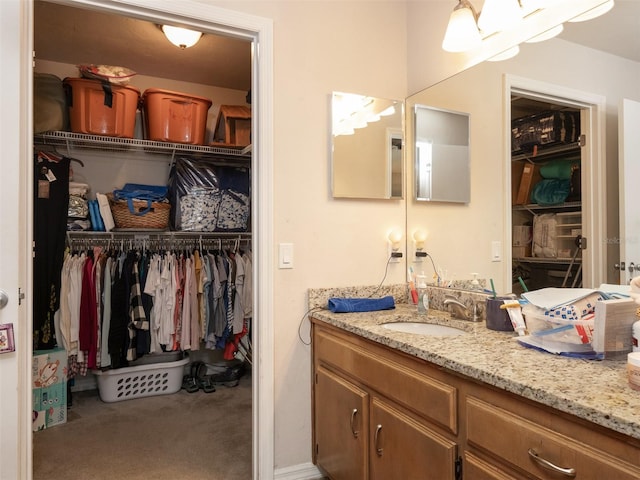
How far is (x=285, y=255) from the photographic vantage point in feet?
6.53

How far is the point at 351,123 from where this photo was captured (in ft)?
6.95

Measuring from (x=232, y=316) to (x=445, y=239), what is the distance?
1.89 metres


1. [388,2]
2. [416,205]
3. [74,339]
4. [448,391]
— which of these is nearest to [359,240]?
[416,205]

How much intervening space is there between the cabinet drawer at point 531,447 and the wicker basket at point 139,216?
2.76 meters

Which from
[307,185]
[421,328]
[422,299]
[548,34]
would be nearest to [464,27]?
[548,34]

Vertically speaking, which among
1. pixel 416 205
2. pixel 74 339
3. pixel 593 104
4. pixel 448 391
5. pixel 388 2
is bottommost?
pixel 74 339

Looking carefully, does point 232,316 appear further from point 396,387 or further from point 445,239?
point 396,387

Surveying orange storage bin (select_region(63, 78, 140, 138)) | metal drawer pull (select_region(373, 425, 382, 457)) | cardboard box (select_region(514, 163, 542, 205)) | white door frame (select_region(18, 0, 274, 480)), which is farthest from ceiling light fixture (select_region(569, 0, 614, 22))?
orange storage bin (select_region(63, 78, 140, 138))

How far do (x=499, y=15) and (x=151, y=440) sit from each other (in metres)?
2.91

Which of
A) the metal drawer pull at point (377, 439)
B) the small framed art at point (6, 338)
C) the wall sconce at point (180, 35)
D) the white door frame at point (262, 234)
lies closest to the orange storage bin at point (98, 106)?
the wall sconce at point (180, 35)

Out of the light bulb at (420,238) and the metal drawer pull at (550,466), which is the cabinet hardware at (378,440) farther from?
the light bulb at (420,238)

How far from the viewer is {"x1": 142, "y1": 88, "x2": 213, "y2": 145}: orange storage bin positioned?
123 inches

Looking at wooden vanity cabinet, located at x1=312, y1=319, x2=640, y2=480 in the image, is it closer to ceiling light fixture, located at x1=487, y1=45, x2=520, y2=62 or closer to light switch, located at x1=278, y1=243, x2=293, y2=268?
light switch, located at x1=278, y1=243, x2=293, y2=268

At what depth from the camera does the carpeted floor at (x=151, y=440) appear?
2.19 m
